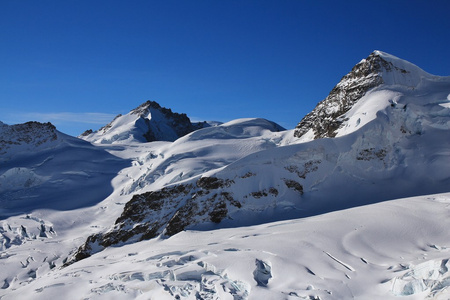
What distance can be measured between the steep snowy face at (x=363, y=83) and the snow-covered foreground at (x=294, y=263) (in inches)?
525

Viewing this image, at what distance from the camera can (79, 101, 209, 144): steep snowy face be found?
2670 inches

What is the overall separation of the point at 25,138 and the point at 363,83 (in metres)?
42.2

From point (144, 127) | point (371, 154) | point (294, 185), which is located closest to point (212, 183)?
point (294, 185)

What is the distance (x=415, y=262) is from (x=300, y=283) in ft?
14.7

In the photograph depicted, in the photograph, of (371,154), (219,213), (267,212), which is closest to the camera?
(219,213)

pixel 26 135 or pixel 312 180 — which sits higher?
pixel 26 135

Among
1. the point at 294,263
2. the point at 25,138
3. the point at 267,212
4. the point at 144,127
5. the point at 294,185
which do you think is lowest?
the point at 294,263

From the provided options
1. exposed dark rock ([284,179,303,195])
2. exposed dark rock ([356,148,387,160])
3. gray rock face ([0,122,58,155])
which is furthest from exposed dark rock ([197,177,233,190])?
gray rock face ([0,122,58,155])

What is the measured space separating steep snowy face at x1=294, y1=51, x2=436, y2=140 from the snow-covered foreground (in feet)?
43.8

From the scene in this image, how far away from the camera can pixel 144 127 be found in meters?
72.3

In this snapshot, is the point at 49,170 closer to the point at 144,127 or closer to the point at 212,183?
the point at 212,183

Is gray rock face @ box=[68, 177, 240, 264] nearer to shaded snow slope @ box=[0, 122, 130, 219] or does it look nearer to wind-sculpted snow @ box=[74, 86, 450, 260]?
wind-sculpted snow @ box=[74, 86, 450, 260]

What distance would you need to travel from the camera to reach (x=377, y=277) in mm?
13234

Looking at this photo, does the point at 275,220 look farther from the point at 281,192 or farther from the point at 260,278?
the point at 260,278
